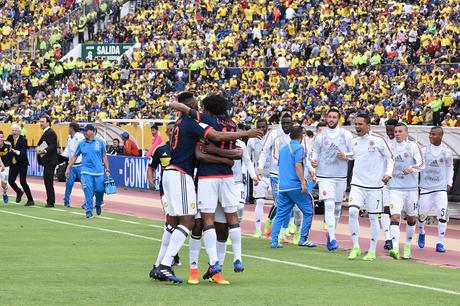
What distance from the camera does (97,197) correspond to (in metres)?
26.1

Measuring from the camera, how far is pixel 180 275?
1482 cm

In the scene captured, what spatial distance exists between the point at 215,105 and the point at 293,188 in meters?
5.44

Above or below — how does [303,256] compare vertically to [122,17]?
below

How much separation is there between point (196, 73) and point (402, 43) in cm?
1147

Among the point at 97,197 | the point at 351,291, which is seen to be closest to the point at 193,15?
the point at 97,197

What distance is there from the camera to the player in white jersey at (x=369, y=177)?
699 inches

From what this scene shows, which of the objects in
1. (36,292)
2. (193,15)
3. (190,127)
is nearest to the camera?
(36,292)

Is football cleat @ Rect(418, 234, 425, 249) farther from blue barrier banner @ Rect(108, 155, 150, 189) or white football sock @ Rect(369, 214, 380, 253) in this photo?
blue barrier banner @ Rect(108, 155, 150, 189)

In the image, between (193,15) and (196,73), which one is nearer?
(196,73)

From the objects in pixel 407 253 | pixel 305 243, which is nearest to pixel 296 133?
pixel 305 243

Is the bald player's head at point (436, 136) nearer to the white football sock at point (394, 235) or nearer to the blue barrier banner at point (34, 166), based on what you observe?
the white football sock at point (394, 235)

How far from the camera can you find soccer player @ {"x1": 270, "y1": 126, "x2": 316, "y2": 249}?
1919 centimetres

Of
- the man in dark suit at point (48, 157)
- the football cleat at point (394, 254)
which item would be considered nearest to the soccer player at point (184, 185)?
the football cleat at point (394, 254)

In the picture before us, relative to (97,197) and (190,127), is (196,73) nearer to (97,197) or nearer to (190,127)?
(97,197)
